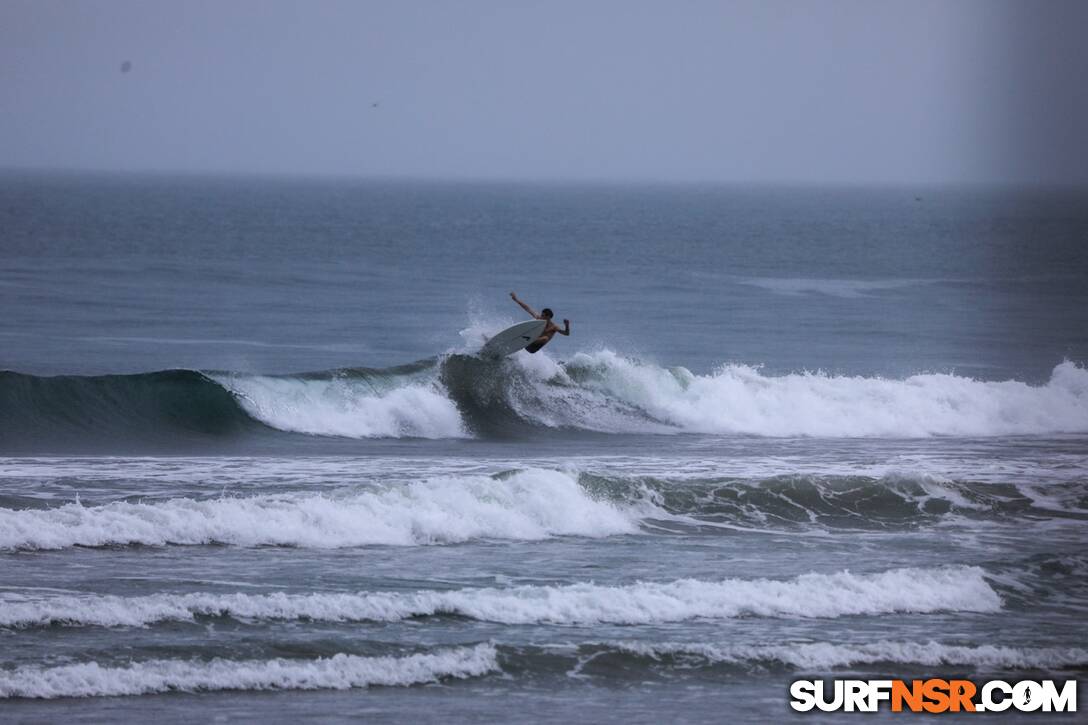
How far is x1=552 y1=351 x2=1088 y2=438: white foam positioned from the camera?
24203 mm

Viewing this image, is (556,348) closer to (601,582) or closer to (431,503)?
(431,503)

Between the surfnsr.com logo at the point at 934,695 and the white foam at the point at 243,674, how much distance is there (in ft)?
8.53

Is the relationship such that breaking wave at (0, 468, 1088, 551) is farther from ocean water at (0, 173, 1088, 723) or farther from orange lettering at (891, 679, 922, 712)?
orange lettering at (891, 679, 922, 712)

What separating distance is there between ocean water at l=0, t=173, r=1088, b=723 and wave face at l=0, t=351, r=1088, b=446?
79 millimetres

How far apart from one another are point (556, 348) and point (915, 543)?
15520 mm

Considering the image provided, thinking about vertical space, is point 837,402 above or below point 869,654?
above

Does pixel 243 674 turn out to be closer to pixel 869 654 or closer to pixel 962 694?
pixel 869 654

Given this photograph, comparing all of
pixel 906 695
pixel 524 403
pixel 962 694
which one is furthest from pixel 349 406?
pixel 962 694

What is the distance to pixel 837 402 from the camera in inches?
1005

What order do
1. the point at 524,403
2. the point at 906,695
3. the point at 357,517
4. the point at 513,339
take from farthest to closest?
the point at 513,339
the point at 524,403
the point at 357,517
the point at 906,695

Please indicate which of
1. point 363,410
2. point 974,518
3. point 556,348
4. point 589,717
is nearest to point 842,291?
point 556,348

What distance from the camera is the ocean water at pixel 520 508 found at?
11.3m

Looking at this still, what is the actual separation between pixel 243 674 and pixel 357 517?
187 inches

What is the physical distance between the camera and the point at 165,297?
132 feet
